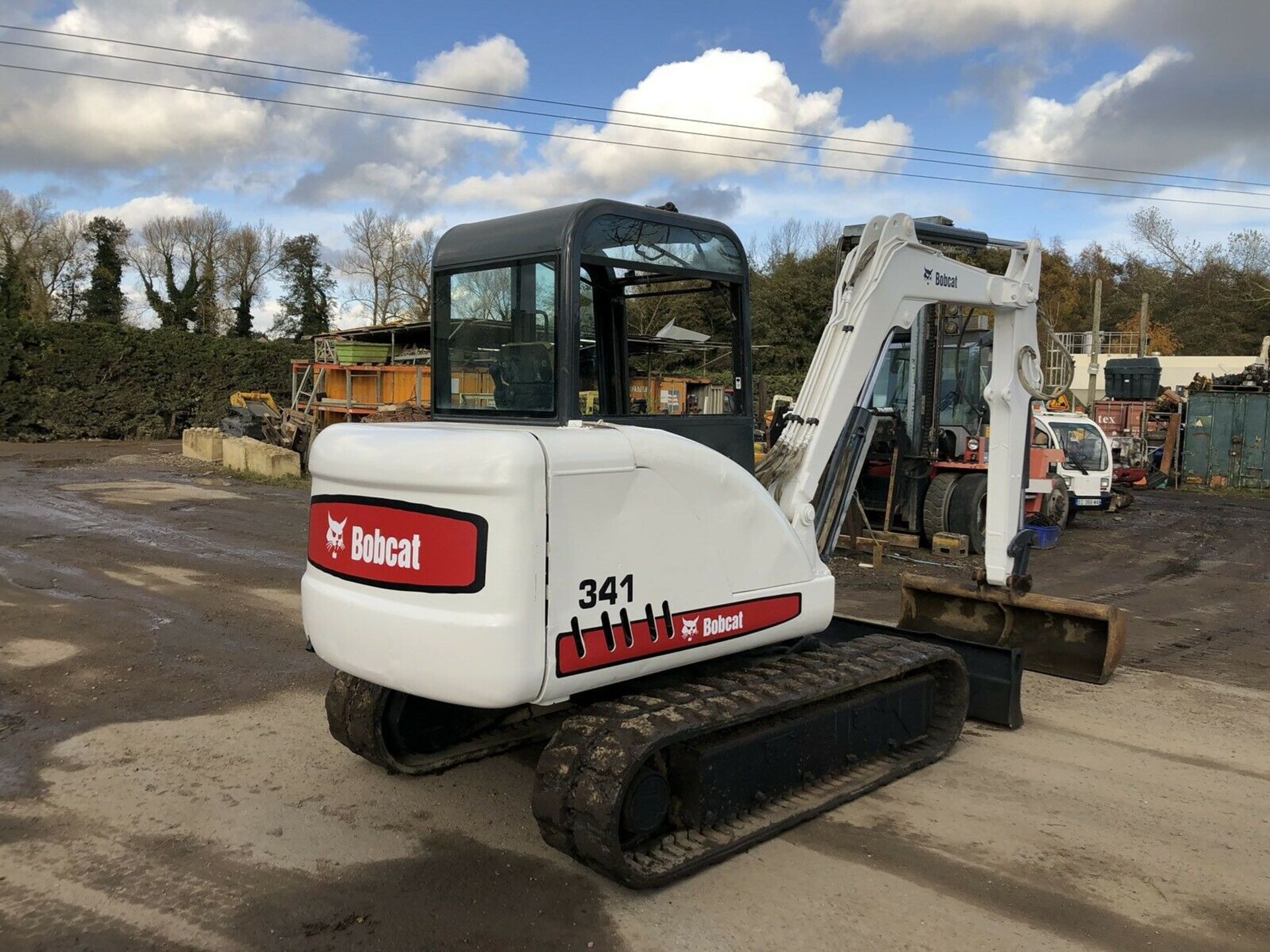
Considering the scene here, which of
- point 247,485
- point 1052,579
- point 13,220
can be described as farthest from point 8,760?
point 13,220

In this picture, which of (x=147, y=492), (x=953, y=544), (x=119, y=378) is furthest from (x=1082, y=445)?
(x=119, y=378)

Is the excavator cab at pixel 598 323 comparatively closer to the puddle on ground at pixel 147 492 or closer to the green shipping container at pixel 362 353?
the puddle on ground at pixel 147 492

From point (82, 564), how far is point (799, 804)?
850 centimetres

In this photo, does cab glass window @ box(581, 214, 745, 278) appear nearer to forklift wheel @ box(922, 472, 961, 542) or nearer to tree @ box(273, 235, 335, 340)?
forklift wheel @ box(922, 472, 961, 542)

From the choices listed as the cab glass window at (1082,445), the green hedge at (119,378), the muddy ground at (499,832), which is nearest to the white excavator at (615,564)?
the muddy ground at (499,832)

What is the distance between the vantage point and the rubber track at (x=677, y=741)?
11.5 feet

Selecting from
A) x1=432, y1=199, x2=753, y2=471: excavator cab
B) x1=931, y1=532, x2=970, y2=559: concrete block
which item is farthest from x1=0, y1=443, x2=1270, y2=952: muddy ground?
x1=931, y1=532, x2=970, y2=559: concrete block

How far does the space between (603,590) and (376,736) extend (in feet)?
5.55

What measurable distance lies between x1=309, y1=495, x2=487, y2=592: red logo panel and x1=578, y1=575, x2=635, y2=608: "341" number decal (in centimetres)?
38

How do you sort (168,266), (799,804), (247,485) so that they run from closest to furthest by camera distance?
(799,804)
(247,485)
(168,266)

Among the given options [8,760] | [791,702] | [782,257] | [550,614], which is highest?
[782,257]

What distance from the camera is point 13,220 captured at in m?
41.1

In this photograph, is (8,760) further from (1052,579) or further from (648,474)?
(1052,579)

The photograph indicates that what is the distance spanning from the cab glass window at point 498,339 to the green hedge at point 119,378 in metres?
25.8
